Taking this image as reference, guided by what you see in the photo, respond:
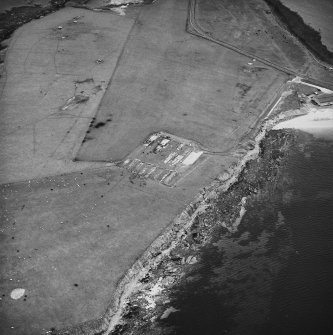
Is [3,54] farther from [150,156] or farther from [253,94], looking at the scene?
[253,94]

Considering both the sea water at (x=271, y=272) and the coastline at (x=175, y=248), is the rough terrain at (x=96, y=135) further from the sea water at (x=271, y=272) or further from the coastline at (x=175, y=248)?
the sea water at (x=271, y=272)

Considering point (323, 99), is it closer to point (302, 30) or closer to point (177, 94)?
point (177, 94)

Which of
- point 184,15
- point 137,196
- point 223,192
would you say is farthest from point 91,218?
point 184,15

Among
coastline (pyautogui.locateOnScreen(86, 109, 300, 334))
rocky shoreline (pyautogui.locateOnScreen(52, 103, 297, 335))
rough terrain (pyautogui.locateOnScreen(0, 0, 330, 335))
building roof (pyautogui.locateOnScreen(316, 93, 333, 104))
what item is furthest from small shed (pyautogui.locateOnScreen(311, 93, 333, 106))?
coastline (pyautogui.locateOnScreen(86, 109, 300, 334))

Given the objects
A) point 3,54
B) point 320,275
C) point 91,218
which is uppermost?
point 3,54

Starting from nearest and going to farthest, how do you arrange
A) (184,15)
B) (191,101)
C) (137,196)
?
(137,196) → (191,101) → (184,15)

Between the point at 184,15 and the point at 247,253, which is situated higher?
the point at 184,15

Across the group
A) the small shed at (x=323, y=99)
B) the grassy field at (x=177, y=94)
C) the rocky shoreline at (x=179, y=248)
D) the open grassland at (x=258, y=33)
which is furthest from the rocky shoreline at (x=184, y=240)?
the open grassland at (x=258, y=33)

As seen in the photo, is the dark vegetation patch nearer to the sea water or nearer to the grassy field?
the grassy field
